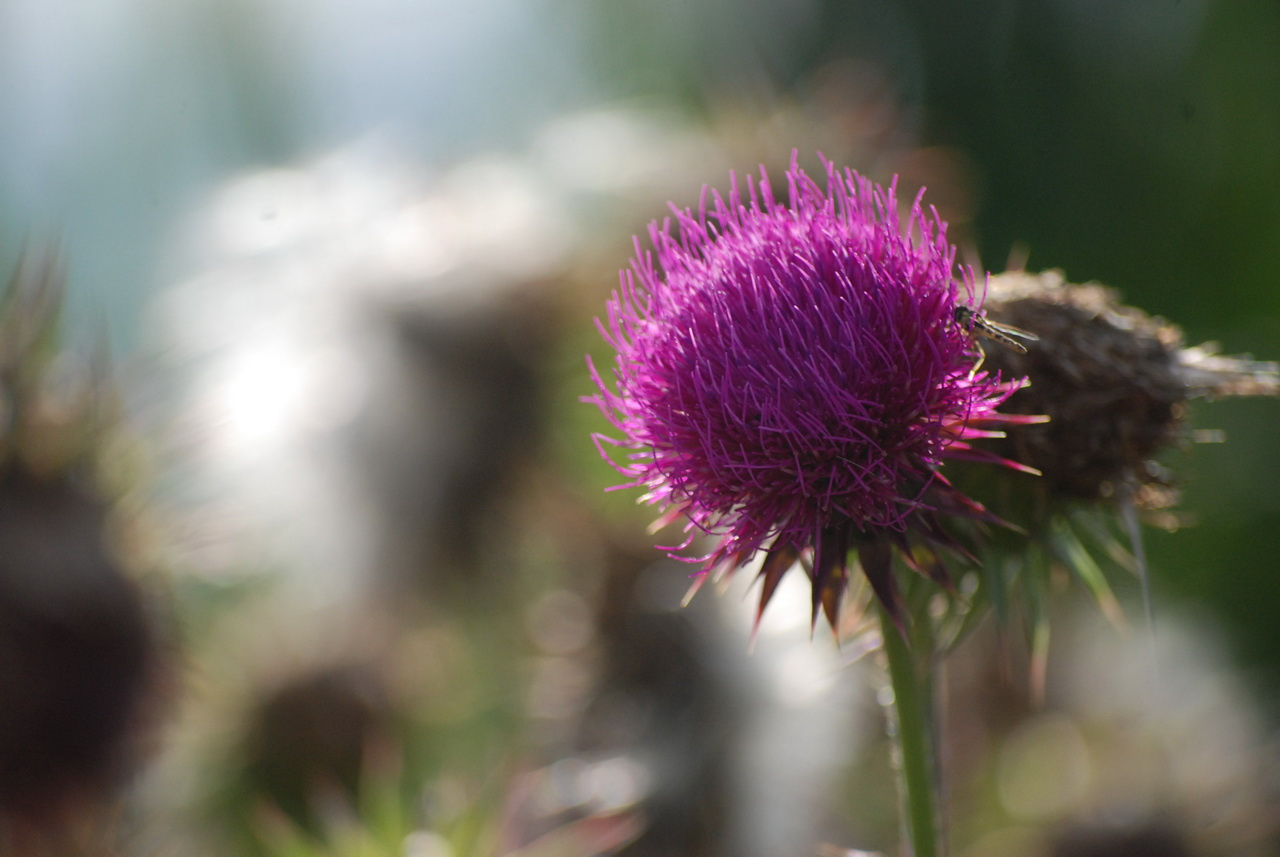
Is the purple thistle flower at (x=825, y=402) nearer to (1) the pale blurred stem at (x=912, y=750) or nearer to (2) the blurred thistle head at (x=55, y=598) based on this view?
(1) the pale blurred stem at (x=912, y=750)

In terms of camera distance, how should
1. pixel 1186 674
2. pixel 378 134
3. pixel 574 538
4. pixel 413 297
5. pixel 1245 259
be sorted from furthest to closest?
pixel 1245 259 < pixel 378 134 < pixel 413 297 < pixel 1186 674 < pixel 574 538

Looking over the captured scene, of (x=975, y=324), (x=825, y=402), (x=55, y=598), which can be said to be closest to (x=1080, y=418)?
(x=975, y=324)

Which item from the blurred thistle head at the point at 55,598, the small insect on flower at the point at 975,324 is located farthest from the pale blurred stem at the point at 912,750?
the blurred thistle head at the point at 55,598

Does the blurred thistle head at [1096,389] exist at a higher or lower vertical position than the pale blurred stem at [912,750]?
higher

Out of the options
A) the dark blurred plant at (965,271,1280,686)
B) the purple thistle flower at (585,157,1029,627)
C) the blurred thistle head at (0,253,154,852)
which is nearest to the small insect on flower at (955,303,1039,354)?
the purple thistle flower at (585,157,1029,627)

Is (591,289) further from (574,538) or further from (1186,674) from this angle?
(1186,674)

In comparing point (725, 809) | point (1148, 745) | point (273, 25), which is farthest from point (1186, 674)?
point (273, 25)
